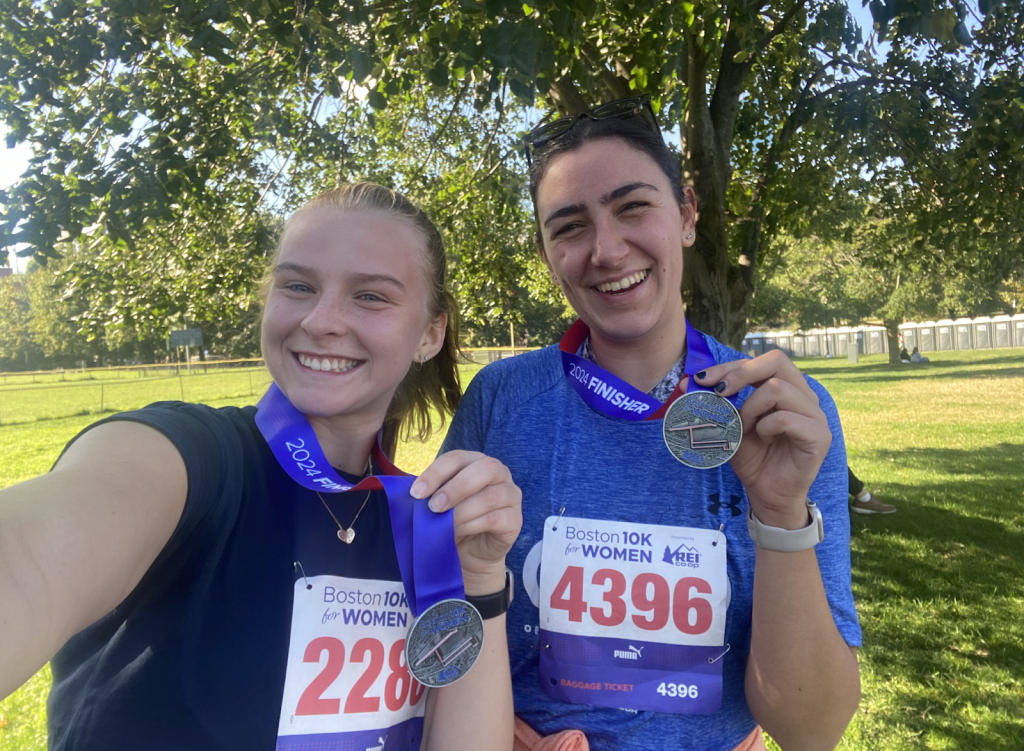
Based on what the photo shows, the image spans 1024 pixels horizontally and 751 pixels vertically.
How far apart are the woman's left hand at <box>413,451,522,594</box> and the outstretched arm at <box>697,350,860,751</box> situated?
60cm

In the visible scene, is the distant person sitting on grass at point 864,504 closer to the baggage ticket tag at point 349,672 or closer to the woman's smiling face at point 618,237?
the woman's smiling face at point 618,237

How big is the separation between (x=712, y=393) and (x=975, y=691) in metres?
4.76

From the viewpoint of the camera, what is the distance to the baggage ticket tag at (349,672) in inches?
58.4

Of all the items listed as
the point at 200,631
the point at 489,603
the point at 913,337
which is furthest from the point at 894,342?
the point at 200,631

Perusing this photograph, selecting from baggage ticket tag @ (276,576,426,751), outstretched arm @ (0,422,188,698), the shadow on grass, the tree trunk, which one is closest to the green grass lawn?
the shadow on grass

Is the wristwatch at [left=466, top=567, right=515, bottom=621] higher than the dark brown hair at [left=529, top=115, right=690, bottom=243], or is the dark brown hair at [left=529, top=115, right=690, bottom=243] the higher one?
the dark brown hair at [left=529, top=115, right=690, bottom=243]

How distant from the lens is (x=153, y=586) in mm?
1340

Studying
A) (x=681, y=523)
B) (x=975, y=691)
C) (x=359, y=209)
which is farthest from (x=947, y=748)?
(x=359, y=209)

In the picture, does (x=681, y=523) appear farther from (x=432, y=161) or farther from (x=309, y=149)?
(x=432, y=161)

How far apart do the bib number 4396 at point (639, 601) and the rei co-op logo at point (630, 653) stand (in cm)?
6

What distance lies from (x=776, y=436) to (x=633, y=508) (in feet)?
1.51

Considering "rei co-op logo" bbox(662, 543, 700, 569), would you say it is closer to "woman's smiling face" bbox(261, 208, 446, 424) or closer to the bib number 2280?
the bib number 2280

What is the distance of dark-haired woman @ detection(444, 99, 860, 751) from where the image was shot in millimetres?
1729

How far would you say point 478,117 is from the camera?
1031 centimetres
